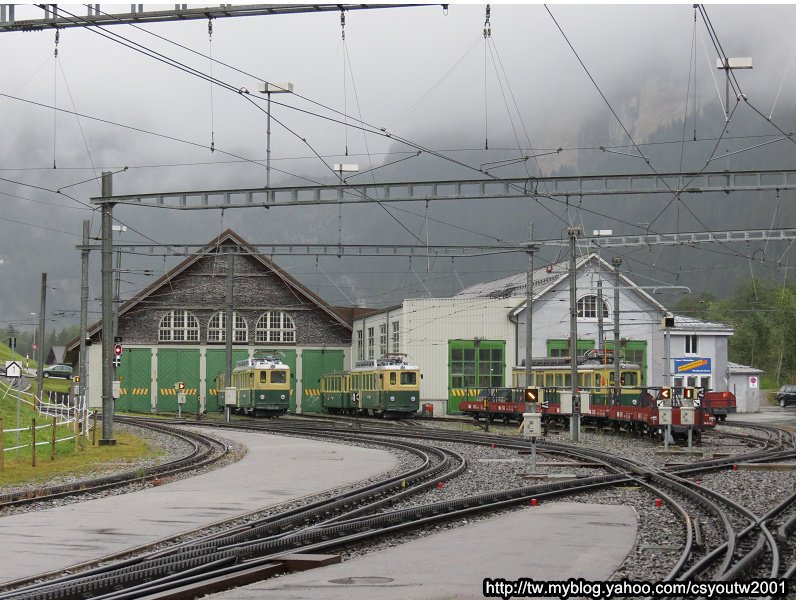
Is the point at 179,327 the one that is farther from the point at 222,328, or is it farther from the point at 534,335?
the point at 534,335

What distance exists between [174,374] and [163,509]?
56.9 m

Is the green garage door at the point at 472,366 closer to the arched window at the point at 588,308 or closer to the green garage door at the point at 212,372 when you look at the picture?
the arched window at the point at 588,308

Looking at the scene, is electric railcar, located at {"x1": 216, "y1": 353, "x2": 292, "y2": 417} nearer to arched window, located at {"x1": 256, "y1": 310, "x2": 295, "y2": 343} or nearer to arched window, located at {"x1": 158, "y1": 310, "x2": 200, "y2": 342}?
arched window, located at {"x1": 158, "y1": 310, "x2": 200, "y2": 342}

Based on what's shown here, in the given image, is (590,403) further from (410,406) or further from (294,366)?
(294,366)

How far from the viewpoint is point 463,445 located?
3516 cm

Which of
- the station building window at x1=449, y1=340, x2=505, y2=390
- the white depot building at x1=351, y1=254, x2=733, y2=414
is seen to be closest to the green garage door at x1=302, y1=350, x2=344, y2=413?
the white depot building at x1=351, y1=254, x2=733, y2=414

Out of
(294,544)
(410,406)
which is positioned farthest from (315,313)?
(294,544)

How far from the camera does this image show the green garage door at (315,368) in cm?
7456

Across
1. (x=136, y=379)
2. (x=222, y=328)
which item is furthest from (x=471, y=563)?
(x=222, y=328)

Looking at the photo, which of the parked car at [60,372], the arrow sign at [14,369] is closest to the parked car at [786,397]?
the arrow sign at [14,369]

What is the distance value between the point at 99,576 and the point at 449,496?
960cm

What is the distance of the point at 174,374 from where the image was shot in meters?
73.1

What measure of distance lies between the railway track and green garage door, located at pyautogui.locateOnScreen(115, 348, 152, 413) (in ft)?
164

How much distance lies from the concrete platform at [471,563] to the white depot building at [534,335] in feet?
152
